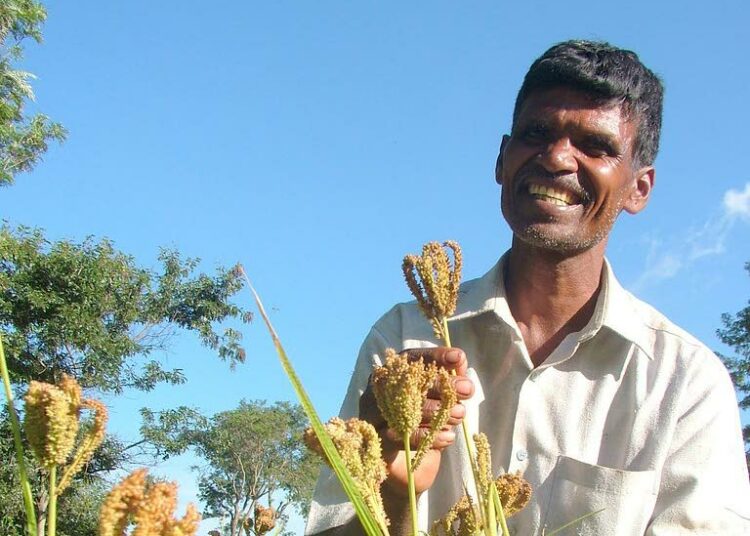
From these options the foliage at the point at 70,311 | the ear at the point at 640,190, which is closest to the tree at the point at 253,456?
the foliage at the point at 70,311

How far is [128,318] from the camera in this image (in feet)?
66.9

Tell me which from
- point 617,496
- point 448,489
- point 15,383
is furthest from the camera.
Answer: point 15,383

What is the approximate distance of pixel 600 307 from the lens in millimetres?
2768

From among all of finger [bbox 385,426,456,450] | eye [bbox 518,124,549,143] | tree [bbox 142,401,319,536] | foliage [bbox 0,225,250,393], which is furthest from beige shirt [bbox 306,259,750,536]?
tree [bbox 142,401,319,536]

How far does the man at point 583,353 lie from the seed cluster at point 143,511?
1595 millimetres

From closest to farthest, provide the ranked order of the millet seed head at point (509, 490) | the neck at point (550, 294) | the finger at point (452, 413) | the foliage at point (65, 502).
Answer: the finger at point (452, 413), the millet seed head at point (509, 490), the neck at point (550, 294), the foliage at point (65, 502)

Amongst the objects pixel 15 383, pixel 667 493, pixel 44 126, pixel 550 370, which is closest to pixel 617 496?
pixel 667 493

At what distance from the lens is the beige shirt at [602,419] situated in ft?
7.46

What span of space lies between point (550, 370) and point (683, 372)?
0.41 metres

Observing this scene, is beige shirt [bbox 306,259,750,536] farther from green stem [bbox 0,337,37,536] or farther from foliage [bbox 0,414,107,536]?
foliage [bbox 0,414,107,536]

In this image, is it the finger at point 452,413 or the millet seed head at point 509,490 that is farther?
the millet seed head at point 509,490

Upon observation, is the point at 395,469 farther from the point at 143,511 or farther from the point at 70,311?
the point at 70,311

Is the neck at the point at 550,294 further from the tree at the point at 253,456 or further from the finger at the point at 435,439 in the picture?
the tree at the point at 253,456

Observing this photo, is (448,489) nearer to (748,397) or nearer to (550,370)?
(550,370)
